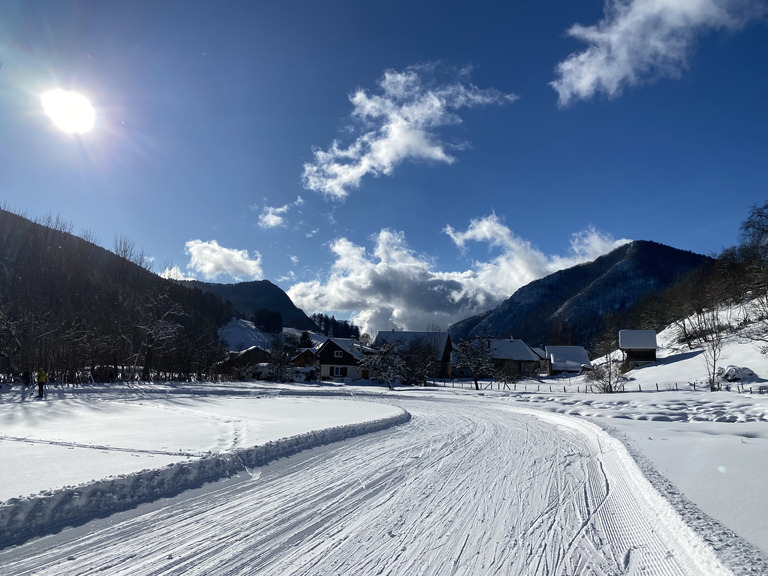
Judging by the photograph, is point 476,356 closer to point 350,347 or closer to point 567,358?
point 350,347

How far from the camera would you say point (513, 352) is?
92.2m

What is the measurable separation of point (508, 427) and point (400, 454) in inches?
289

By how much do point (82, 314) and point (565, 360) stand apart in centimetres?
8125

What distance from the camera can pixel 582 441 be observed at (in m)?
13.3

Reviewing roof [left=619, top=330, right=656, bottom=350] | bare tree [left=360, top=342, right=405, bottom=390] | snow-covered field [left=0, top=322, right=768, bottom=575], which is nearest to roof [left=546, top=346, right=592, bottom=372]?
roof [left=619, top=330, right=656, bottom=350]

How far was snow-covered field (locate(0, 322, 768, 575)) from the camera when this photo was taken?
466 centimetres

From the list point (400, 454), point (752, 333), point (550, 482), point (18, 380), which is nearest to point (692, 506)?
point (550, 482)

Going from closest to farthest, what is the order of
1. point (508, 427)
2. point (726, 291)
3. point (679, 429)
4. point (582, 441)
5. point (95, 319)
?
point (582, 441), point (679, 429), point (508, 427), point (95, 319), point (726, 291)

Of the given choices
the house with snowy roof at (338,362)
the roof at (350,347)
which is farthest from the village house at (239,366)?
the roof at (350,347)

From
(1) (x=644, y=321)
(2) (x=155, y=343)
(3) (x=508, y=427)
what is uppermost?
(1) (x=644, y=321)

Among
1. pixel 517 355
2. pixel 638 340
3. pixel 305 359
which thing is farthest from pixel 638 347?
pixel 305 359

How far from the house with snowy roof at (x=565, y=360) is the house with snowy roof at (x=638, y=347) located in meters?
19.0

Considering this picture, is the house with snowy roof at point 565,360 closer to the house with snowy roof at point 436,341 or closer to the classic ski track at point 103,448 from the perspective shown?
the house with snowy roof at point 436,341

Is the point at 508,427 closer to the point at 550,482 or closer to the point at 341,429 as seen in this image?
the point at 341,429
